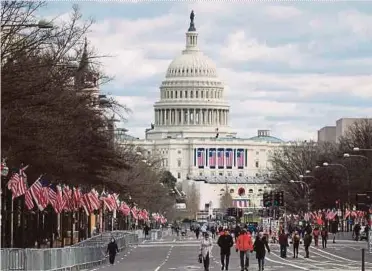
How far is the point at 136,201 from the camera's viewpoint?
441 feet

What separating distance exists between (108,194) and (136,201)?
4111cm

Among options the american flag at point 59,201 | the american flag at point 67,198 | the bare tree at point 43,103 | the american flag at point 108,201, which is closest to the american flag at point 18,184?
the bare tree at point 43,103

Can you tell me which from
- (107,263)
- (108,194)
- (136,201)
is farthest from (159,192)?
(107,263)

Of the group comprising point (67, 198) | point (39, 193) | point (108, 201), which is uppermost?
point (108, 201)

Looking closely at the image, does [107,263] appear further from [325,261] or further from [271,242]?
[271,242]

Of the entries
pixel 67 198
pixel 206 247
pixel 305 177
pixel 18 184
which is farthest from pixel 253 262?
pixel 305 177

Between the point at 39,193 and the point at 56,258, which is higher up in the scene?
the point at 39,193

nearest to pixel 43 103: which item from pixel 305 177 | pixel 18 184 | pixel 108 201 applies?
pixel 18 184

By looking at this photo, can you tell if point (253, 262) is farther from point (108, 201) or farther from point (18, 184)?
point (18, 184)

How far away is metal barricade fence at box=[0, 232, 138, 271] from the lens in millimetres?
43406

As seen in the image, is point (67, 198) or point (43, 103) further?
point (67, 198)

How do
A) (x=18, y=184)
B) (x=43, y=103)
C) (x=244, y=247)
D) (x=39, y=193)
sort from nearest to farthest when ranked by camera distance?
(x=43, y=103) → (x=18, y=184) → (x=39, y=193) → (x=244, y=247)

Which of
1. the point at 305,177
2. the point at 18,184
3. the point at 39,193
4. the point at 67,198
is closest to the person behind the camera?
the point at 18,184

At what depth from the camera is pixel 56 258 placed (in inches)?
2013
